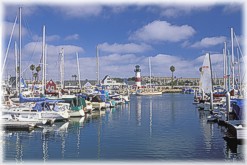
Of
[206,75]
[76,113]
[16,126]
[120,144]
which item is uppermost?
[206,75]

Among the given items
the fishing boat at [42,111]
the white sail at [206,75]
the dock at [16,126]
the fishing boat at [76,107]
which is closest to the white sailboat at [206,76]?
the white sail at [206,75]

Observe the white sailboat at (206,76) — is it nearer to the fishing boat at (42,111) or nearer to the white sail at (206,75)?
the white sail at (206,75)

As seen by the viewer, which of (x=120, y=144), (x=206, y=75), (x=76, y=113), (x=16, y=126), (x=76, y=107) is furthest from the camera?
(x=206, y=75)

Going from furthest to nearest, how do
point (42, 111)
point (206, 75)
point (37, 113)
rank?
1. point (206, 75)
2. point (42, 111)
3. point (37, 113)

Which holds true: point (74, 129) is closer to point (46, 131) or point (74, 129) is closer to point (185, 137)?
point (46, 131)

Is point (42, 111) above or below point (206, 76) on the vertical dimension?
below

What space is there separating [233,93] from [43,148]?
30357mm

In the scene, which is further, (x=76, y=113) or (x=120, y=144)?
(x=76, y=113)

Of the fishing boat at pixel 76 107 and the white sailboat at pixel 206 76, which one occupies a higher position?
the white sailboat at pixel 206 76

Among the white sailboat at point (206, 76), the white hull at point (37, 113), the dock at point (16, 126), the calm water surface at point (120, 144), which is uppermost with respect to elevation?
the white sailboat at point (206, 76)

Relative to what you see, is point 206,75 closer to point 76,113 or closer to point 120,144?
point 76,113

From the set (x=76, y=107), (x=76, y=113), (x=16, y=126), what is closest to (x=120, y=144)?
(x=16, y=126)

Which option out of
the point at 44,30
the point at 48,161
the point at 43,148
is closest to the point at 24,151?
the point at 43,148

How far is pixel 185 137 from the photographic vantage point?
2278 centimetres
